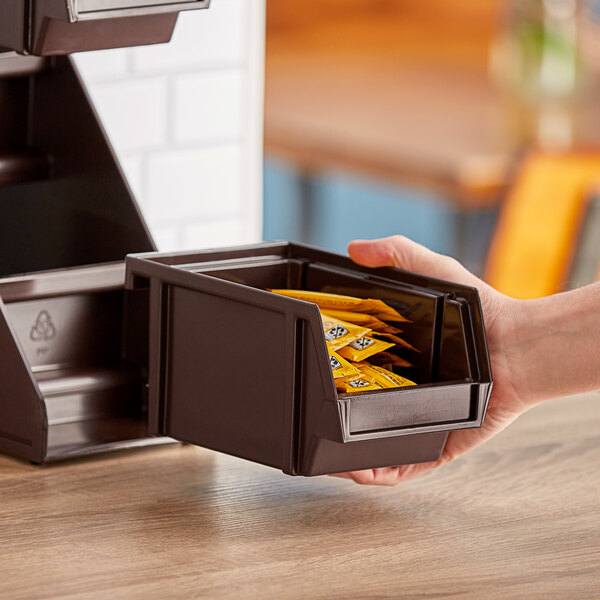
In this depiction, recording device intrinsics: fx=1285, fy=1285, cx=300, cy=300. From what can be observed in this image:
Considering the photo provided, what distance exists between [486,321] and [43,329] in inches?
18.9

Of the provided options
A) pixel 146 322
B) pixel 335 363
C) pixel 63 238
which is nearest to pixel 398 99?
pixel 63 238

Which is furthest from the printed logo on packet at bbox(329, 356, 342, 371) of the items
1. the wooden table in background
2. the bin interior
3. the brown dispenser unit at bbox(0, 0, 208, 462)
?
the wooden table in background

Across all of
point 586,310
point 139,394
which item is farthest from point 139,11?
point 586,310

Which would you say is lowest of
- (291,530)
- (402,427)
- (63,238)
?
(291,530)

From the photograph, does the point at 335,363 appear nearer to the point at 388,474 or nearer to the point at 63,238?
the point at 388,474

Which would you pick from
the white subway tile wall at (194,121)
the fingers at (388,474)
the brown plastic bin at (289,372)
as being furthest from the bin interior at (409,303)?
the white subway tile wall at (194,121)

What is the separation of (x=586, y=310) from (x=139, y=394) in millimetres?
495

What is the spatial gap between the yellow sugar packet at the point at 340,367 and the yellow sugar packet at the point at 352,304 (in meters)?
0.09

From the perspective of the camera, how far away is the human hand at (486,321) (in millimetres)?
1345

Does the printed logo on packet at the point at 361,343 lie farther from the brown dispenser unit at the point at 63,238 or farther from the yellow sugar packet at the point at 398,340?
the brown dispenser unit at the point at 63,238

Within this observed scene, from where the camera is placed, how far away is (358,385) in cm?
117

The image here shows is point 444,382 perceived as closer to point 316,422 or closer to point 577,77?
point 316,422

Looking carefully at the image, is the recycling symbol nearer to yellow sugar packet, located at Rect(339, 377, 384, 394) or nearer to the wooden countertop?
the wooden countertop

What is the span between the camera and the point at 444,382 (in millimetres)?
1176
